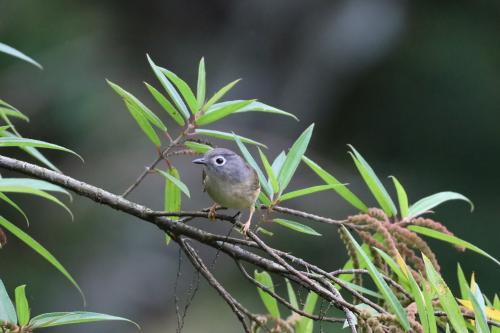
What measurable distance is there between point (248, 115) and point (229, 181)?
6.22 m

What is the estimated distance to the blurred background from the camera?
721 cm

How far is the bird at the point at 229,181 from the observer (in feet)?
6.54

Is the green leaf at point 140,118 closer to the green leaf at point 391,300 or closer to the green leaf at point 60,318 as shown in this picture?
the green leaf at point 60,318

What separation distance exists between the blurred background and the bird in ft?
14.6

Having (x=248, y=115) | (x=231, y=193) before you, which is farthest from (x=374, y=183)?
(x=248, y=115)

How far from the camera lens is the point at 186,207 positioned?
6691 mm

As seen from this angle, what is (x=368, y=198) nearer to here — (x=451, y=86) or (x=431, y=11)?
(x=451, y=86)

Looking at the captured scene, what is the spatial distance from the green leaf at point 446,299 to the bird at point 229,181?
543mm

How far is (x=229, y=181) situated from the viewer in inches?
80.0

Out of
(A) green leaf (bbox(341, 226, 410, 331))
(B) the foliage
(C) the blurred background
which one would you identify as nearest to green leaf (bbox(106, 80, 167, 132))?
(B) the foliage

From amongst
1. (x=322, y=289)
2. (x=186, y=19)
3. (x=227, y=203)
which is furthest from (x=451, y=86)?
(x=322, y=289)

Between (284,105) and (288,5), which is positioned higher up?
(288,5)

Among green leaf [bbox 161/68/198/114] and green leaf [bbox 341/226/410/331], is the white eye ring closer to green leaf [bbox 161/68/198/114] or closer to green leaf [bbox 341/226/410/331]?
green leaf [bbox 161/68/198/114]

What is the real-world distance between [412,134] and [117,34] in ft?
11.7
